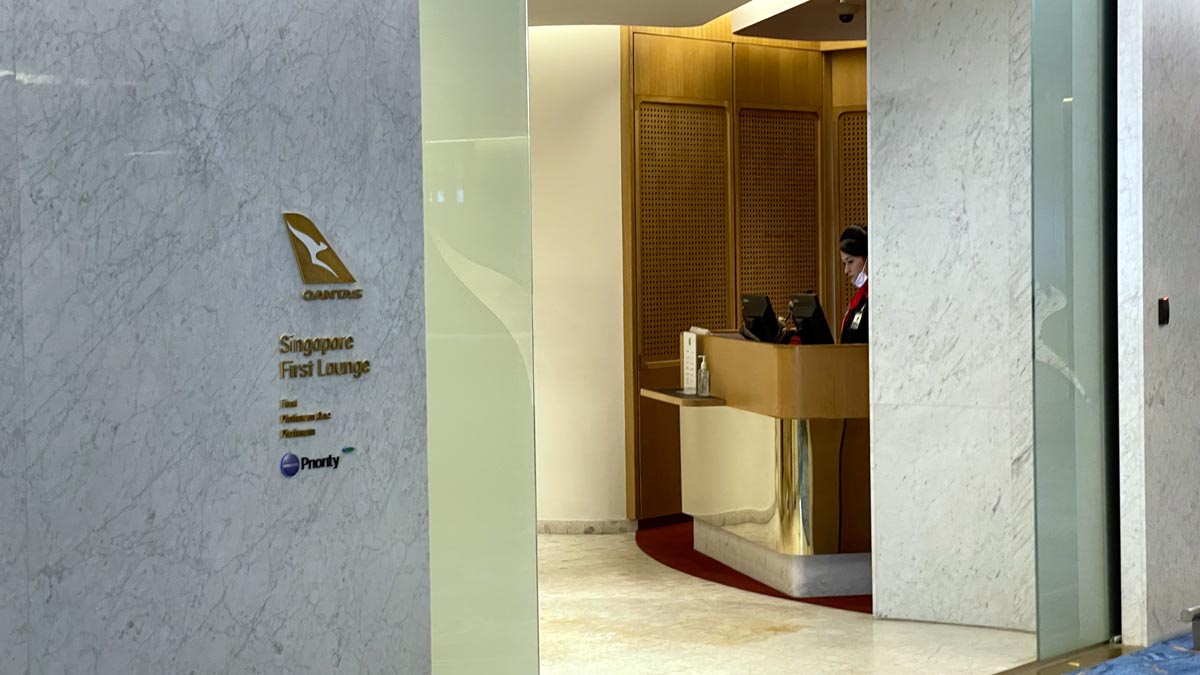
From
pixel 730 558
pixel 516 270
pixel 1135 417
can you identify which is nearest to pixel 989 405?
pixel 1135 417

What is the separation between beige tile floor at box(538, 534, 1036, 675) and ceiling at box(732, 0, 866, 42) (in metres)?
3.65

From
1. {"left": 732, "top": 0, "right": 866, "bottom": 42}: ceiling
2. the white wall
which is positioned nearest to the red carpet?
the white wall

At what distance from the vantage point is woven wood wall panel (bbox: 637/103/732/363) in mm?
8680

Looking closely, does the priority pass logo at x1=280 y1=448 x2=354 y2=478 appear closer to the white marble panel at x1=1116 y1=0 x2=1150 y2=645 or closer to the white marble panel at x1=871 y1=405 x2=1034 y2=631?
the white marble panel at x1=871 y1=405 x2=1034 y2=631

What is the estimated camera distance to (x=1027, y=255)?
587 cm

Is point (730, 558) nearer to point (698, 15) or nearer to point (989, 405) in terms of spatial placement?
point (989, 405)

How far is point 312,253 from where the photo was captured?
359 cm

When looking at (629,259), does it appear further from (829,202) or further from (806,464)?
(806,464)

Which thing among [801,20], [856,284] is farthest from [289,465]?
[801,20]

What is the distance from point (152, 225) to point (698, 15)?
4.94 m

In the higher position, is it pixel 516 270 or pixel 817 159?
pixel 817 159

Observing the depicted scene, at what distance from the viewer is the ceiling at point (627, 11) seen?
7234mm

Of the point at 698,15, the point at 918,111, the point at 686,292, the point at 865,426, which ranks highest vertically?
the point at 698,15

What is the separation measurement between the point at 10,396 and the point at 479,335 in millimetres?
1375
